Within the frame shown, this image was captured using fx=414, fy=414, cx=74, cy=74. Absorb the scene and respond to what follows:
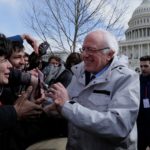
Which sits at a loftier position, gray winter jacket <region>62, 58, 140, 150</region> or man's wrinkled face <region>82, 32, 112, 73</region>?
man's wrinkled face <region>82, 32, 112, 73</region>

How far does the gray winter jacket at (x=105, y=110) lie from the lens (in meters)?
2.87

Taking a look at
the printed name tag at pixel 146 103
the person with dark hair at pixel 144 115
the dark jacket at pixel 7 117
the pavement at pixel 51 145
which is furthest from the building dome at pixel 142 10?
the dark jacket at pixel 7 117

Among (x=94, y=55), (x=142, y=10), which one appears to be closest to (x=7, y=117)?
(x=94, y=55)

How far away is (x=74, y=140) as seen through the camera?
3258mm

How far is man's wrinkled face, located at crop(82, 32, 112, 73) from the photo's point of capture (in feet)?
10.6

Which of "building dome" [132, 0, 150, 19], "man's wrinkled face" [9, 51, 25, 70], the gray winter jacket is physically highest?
"building dome" [132, 0, 150, 19]

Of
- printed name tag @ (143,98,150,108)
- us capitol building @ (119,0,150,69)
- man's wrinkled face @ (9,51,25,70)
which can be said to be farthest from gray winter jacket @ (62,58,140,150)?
us capitol building @ (119,0,150,69)

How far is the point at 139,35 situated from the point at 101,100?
95873 mm

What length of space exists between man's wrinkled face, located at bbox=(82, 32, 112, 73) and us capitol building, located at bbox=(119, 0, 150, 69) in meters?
91.1

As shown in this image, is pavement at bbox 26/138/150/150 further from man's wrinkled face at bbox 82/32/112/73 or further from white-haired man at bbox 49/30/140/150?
man's wrinkled face at bbox 82/32/112/73

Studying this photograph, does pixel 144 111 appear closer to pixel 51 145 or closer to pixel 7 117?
pixel 51 145

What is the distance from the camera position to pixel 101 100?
3092 mm

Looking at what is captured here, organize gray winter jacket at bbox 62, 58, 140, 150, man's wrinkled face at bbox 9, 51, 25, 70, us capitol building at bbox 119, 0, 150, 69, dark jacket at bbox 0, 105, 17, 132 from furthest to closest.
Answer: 1. us capitol building at bbox 119, 0, 150, 69
2. man's wrinkled face at bbox 9, 51, 25, 70
3. gray winter jacket at bbox 62, 58, 140, 150
4. dark jacket at bbox 0, 105, 17, 132

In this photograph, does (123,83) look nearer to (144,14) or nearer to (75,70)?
(75,70)
